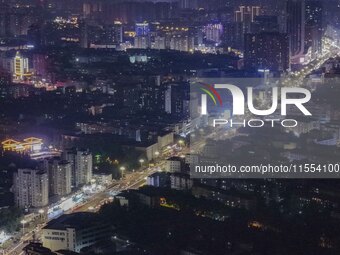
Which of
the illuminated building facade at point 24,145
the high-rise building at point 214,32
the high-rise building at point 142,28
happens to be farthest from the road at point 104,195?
the high-rise building at point 142,28

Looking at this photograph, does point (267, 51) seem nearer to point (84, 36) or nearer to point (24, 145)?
point (84, 36)

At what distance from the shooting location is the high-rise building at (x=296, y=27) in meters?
12.3

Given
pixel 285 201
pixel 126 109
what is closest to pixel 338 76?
pixel 126 109

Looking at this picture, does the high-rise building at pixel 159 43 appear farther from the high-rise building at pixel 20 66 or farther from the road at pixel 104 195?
the road at pixel 104 195

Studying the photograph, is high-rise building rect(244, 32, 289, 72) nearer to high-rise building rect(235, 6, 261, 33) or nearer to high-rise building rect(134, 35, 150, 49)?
high-rise building rect(235, 6, 261, 33)

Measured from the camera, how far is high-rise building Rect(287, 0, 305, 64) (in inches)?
483

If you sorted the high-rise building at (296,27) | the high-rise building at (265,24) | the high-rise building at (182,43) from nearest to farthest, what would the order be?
the high-rise building at (296,27) < the high-rise building at (265,24) < the high-rise building at (182,43)

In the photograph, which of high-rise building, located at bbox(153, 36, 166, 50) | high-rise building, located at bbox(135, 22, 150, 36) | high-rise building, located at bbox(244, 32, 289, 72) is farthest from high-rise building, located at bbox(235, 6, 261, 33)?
high-rise building, located at bbox(244, 32, 289, 72)

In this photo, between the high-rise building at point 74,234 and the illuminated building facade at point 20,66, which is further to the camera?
the illuminated building facade at point 20,66

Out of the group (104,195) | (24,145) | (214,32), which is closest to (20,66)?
(24,145)

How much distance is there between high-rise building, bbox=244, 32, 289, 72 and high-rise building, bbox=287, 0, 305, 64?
2.51 ft

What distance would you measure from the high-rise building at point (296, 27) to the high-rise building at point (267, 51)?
764mm

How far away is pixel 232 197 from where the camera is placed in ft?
16.9

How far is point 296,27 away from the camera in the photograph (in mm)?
12375
